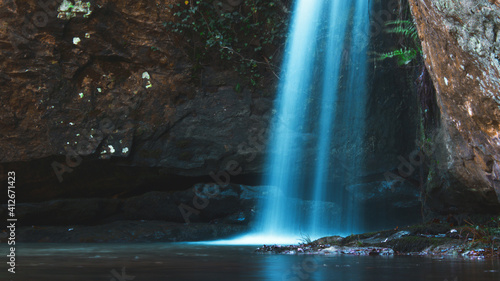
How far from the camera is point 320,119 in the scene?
30.9 feet

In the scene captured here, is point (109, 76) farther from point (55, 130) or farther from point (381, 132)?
point (381, 132)

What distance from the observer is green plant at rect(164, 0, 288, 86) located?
9352 mm

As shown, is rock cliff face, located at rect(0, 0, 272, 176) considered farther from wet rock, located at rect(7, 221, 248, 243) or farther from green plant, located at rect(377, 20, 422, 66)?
green plant, located at rect(377, 20, 422, 66)

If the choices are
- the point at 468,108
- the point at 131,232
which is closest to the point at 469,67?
the point at 468,108

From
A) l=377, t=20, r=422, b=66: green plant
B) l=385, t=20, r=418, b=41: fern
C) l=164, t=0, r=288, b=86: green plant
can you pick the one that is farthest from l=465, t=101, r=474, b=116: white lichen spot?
l=164, t=0, r=288, b=86: green plant

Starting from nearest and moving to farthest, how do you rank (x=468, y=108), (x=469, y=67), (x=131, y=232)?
1. (x=469, y=67)
2. (x=468, y=108)
3. (x=131, y=232)

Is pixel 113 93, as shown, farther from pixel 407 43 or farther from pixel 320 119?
pixel 407 43

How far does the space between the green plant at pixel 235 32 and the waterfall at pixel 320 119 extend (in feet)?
1.20

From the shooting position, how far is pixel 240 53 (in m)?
9.65

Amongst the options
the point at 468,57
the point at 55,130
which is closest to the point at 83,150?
the point at 55,130

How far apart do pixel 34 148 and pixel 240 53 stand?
4192 mm

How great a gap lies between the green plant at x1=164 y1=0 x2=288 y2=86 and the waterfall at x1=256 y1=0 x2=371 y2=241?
0.37 m

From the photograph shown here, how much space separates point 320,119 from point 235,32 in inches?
91.7

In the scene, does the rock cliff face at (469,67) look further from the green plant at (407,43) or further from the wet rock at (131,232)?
the wet rock at (131,232)
